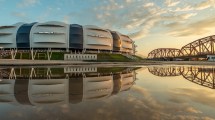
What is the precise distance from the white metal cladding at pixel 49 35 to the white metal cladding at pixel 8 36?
10683mm

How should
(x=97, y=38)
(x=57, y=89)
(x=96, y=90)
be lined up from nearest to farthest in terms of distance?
(x=96, y=90)
(x=57, y=89)
(x=97, y=38)

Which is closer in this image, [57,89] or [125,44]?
[57,89]

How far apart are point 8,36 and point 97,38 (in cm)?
4649

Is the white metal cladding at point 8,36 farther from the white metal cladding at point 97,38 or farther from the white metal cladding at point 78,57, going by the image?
the white metal cladding at point 97,38

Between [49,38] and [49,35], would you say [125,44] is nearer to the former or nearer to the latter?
[49,35]

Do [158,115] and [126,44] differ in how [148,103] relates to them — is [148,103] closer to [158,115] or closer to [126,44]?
[158,115]

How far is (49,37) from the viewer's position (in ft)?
369

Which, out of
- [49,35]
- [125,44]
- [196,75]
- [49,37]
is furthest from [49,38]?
[196,75]

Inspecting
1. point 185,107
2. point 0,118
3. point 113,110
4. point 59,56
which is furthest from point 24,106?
point 59,56

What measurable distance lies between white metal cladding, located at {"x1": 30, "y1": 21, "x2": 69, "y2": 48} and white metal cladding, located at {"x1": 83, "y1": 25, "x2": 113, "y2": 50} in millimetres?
11326

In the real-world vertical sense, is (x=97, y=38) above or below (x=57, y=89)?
above

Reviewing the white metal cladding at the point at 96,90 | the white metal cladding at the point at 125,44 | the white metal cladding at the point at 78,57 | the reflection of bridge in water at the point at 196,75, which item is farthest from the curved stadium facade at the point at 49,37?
the white metal cladding at the point at 96,90

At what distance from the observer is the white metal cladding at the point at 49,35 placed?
111 m

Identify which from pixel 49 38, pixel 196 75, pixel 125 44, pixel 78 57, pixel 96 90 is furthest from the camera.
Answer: pixel 125 44
